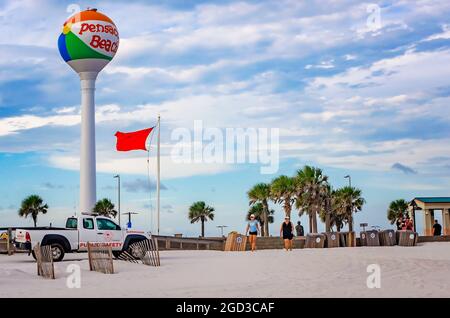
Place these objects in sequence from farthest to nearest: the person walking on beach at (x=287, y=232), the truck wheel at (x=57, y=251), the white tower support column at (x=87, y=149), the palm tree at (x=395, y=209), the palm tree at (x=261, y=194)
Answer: the palm tree at (x=395, y=209)
the palm tree at (x=261, y=194)
the white tower support column at (x=87, y=149)
the person walking on beach at (x=287, y=232)
the truck wheel at (x=57, y=251)

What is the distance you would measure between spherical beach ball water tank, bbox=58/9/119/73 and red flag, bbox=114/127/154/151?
11.5 meters

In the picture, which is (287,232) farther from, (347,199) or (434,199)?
(347,199)

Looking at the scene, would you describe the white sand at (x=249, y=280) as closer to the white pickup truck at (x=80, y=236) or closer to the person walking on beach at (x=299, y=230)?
the white pickup truck at (x=80, y=236)

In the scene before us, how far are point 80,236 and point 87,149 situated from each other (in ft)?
107

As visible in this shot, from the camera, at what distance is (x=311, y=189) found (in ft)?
229

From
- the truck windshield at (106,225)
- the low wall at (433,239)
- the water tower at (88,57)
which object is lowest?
the low wall at (433,239)

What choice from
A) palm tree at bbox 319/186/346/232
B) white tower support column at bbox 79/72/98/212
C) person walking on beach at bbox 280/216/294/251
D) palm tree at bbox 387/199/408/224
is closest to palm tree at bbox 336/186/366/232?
palm tree at bbox 319/186/346/232

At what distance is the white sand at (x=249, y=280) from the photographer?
14.5 metres

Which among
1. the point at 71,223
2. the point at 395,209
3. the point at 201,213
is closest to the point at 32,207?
the point at 201,213

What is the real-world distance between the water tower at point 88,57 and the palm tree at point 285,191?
77.7ft

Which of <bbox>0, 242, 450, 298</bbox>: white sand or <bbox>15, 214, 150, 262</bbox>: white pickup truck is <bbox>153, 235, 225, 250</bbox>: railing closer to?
<bbox>15, 214, 150, 262</bbox>: white pickup truck

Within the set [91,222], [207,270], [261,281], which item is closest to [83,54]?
[91,222]

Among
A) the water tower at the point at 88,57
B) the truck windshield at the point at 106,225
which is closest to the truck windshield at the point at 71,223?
the truck windshield at the point at 106,225
